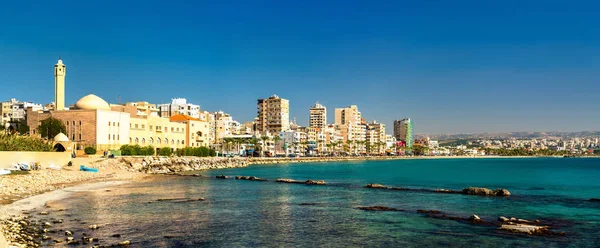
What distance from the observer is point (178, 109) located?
145500 millimetres

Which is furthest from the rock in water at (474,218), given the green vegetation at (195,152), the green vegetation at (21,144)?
the green vegetation at (195,152)

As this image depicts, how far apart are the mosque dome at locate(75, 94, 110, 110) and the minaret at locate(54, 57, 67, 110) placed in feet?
18.2

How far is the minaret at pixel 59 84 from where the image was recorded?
296 ft

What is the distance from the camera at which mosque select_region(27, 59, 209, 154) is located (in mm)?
84750

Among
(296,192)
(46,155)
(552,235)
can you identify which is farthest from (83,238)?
(46,155)

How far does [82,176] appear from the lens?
56.3 meters

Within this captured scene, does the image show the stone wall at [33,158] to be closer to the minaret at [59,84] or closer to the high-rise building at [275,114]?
the minaret at [59,84]

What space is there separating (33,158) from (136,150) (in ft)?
104

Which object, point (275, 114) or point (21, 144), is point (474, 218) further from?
point (275, 114)

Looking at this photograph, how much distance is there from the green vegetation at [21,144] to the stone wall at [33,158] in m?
3.24

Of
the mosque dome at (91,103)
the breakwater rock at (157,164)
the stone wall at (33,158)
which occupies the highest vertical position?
the mosque dome at (91,103)

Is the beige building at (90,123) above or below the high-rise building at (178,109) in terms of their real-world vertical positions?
below

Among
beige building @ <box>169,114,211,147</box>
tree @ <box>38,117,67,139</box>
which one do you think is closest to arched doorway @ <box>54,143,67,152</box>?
tree @ <box>38,117,67,139</box>

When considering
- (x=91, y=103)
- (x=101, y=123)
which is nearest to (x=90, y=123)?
(x=101, y=123)
